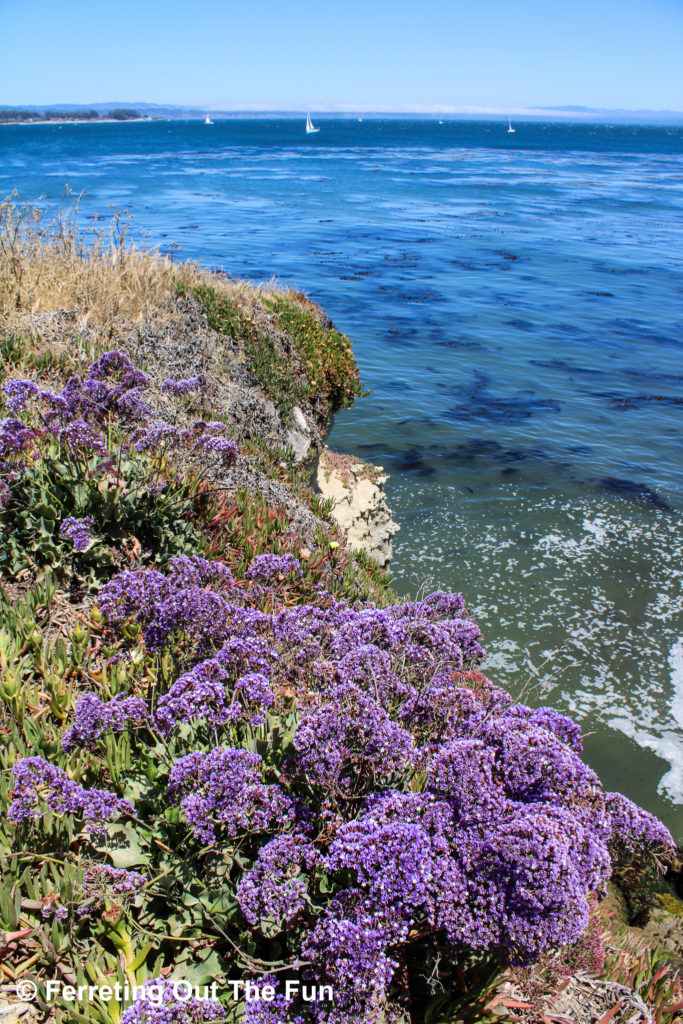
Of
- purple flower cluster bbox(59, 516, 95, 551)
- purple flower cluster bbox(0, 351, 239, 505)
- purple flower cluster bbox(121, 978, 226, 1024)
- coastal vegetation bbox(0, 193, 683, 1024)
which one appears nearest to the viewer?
purple flower cluster bbox(121, 978, 226, 1024)

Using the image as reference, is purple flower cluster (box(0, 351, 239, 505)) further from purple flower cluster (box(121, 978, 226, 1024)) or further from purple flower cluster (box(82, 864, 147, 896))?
purple flower cluster (box(121, 978, 226, 1024))

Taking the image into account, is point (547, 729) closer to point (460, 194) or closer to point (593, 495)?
point (593, 495)

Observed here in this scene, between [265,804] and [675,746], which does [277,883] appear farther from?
[675,746]

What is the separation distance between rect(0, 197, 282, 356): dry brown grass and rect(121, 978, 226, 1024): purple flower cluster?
667cm

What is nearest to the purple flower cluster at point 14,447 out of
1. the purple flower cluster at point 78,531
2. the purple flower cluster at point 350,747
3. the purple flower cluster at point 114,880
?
the purple flower cluster at point 78,531

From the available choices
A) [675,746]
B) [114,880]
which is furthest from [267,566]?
[675,746]

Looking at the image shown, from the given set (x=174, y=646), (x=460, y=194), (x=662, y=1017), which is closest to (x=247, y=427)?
(x=174, y=646)

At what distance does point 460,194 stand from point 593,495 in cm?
5151

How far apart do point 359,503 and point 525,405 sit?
9.15 meters

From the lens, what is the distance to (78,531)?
3.99 m

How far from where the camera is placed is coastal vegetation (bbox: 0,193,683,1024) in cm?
206

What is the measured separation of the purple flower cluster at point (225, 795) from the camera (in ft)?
7.31

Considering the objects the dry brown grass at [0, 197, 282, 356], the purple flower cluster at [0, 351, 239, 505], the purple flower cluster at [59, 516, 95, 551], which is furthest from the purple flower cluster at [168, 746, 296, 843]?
the dry brown grass at [0, 197, 282, 356]

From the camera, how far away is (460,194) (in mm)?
56000
